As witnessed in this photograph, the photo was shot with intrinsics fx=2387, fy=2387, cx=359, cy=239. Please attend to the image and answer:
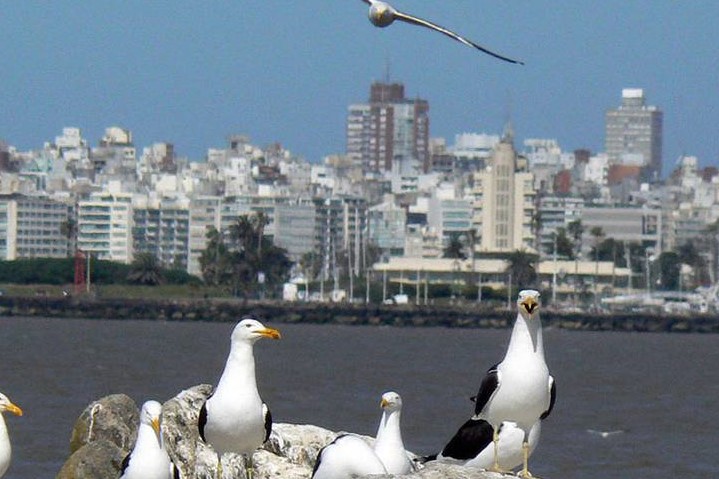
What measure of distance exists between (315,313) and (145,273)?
23039mm

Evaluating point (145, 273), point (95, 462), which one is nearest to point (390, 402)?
point (95, 462)

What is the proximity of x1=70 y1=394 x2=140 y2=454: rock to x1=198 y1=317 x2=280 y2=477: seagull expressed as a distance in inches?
97.6

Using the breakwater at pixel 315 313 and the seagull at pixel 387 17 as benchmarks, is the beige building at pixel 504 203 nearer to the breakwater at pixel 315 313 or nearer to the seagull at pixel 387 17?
the breakwater at pixel 315 313

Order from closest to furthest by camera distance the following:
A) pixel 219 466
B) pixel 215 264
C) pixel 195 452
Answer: pixel 219 466, pixel 195 452, pixel 215 264

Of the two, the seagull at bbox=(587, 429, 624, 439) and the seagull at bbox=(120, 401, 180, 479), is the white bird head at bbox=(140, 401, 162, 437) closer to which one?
the seagull at bbox=(120, 401, 180, 479)

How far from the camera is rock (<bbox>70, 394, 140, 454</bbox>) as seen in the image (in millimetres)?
14711

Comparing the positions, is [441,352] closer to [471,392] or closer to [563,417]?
[471,392]

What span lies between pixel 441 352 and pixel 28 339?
14.0 m

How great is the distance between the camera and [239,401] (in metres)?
12.1

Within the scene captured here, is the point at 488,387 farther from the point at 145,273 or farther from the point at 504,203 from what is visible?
the point at 504,203

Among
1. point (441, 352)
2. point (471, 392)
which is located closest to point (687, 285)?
→ point (441, 352)

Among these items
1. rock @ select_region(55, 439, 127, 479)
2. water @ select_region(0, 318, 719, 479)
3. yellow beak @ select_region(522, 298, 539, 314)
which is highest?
yellow beak @ select_region(522, 298, 539, 314)

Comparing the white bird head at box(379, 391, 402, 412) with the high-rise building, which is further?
Result: the high-rise building

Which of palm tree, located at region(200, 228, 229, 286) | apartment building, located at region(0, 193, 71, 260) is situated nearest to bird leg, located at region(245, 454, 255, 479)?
palm tree, located at region(200, 228, 229, 286)
